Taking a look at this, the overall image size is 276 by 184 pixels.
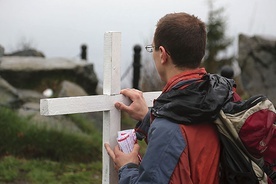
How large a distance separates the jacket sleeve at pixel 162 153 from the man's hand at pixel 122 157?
0.27 metres

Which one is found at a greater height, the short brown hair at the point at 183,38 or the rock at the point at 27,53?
the short brown hair at the point at 183,38

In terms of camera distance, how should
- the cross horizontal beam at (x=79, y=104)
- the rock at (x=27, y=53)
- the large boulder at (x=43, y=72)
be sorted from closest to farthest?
the cross horizontal beam at (x=79, y=104), the large boulder at (x=43, y=72), the rock at (x=27, y=53)

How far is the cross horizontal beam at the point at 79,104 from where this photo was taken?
7.73 feet

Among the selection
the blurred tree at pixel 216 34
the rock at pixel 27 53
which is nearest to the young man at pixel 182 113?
the rock at pixel 27 53

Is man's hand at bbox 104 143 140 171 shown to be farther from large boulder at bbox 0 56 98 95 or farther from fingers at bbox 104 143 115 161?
large boulder at bbox 0 56 98 95

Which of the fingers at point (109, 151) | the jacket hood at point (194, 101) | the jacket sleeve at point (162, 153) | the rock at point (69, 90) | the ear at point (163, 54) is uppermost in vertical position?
the ear at point (163, 54)

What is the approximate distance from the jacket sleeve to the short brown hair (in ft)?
0.85

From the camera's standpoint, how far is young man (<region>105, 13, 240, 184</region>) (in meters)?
2.11

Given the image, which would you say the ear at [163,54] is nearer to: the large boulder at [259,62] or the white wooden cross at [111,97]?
the white wooden cross at [111,97]

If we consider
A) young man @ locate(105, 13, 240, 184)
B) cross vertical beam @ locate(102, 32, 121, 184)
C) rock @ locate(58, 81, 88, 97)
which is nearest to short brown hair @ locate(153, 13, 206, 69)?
young man @ locate(105, 13, 240, 184)

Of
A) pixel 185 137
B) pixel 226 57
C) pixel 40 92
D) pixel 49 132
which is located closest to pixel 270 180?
pixel 185 137

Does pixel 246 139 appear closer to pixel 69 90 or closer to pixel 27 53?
pixel 69 90

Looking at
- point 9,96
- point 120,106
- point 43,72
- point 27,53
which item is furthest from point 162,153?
point 27,53

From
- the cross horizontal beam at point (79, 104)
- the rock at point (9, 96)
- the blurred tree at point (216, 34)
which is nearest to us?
the cross horizontal beam at point (79, 104)
